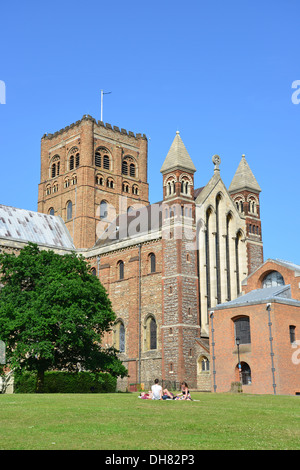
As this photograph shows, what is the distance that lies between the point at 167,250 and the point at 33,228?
69.8ft

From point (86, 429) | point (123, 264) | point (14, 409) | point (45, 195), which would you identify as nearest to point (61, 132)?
point (45, 195)

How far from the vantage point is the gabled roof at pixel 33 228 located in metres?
62.8

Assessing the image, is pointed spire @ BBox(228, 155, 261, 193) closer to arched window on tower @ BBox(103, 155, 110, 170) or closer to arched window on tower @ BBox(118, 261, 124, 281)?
arched window on tower @ BBox(118, 261, 124, 281)

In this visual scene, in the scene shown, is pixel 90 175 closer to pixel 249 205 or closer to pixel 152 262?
pixel 152 262

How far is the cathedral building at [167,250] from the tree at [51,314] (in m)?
8.55

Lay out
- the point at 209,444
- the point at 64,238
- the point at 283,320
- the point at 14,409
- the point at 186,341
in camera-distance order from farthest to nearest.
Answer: the point at 64,238 < the point at 186,341 < the point at 283,320 < the point at 14,409 < the point at 209,444

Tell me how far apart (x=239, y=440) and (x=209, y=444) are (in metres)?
1.10

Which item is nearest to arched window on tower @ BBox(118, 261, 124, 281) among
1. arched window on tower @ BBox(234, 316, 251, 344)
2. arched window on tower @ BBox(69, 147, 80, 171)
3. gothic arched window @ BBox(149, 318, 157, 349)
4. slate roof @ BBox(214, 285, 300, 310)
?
gothic arched window @ BBox(149, 318, 157, 349)

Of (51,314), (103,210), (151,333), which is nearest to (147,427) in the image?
(51,314)

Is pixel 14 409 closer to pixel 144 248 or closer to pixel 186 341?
pixel 186 341

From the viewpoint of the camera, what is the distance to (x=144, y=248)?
180 feet

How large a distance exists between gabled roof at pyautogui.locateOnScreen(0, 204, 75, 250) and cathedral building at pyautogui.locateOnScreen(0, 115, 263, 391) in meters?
0.16

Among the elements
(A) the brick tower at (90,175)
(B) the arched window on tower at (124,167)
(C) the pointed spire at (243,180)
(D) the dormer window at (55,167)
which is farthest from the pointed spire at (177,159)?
(D) the dormer window at (55,167)

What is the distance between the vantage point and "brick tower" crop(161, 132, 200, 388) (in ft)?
159
